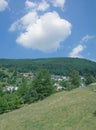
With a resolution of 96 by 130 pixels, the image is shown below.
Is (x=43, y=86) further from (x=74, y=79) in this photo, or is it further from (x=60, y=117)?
(x=60, y=117)

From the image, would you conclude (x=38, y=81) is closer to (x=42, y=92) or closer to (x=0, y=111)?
(x=42, y=92)

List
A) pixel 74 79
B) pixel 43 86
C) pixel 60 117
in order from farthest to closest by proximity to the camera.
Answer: pixel 74 79, pixel 43 86, pixel 60 117

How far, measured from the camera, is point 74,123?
177ft

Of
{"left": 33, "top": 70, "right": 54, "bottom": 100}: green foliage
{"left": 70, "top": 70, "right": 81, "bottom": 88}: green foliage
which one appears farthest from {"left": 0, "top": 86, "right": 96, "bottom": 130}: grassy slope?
{"left": 70, "top": 70, "right": 81, "bottom": 88}: green foliage

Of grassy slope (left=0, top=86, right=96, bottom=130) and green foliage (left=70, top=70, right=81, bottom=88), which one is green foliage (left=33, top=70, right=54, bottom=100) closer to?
grassy slope (left=0, top=86, right=96, bottom=130)

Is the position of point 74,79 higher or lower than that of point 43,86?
higher

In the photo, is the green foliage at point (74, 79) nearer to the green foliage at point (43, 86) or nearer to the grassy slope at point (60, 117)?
the green foliage at point (43, 86)

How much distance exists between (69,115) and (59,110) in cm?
639

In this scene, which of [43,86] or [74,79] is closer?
[43,86]

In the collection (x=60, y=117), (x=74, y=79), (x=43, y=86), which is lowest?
(x=60, y=117)

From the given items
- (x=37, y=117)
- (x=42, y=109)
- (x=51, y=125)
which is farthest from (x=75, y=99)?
(x=51, y=125)

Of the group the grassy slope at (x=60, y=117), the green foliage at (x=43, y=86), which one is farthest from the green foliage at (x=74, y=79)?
the grassy slope at (x=60, y=117)

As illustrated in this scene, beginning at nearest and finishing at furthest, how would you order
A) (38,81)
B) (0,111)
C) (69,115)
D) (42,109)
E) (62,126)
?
(62,126)
(69,115)
(42,109)
(0,111)
(38,81)

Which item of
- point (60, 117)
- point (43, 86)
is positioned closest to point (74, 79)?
point (43, 86)
